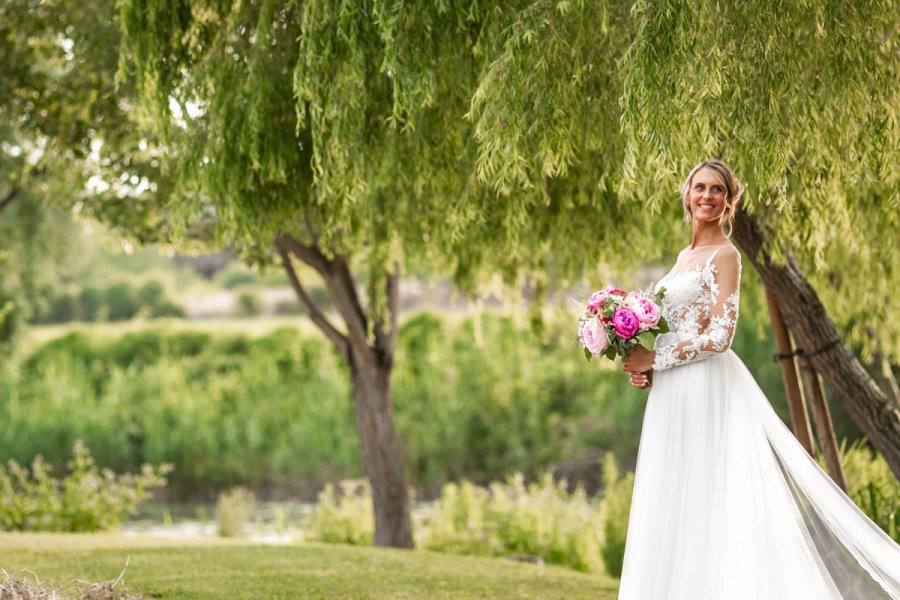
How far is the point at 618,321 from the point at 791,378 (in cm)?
313

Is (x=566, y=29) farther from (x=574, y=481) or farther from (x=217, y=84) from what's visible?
(x=574, y=481)

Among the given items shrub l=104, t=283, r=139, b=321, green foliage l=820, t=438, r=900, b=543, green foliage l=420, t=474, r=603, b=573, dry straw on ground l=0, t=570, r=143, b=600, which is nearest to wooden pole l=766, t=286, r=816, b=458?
green foliage l=820, t=438, r=900, b=543

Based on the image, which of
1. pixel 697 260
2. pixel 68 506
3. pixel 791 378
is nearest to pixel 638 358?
pixel 697 260

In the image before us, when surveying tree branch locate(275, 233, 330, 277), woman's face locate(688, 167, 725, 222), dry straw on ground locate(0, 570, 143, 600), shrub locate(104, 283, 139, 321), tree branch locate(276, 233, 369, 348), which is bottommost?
dry straw on ground locate(0, 570, 143, 600)

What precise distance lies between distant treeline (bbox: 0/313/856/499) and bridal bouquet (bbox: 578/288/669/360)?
1187cm

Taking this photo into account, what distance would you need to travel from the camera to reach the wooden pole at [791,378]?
6980 millimetres

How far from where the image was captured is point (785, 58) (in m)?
4.76

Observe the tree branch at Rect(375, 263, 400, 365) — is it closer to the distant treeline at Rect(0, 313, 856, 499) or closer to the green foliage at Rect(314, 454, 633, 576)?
the green foliage at Rect(314, 454, 633, 576)

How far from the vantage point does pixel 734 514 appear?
4160 mm

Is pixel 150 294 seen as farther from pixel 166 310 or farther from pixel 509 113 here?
pixel 509 113

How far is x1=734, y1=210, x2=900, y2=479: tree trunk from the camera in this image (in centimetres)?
665

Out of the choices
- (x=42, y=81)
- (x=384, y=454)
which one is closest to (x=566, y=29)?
(x=384, y=454)

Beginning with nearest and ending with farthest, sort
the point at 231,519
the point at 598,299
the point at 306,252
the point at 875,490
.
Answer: the point at 598,299
the point at 875,490
the point at 306,252
the point at 231,519

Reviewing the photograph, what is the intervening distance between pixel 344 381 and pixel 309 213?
497 inches
